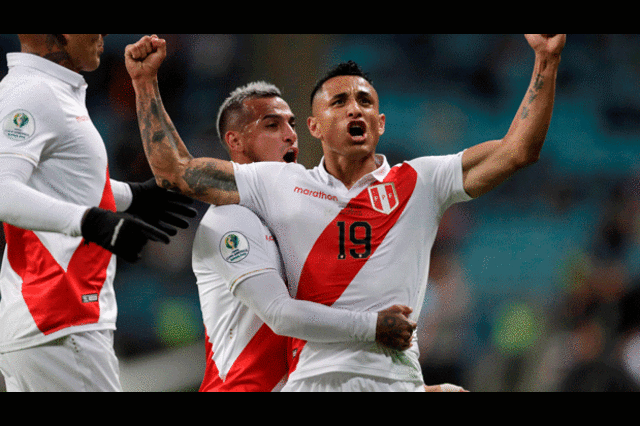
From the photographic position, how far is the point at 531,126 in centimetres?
269

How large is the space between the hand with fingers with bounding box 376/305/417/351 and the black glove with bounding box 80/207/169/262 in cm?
92

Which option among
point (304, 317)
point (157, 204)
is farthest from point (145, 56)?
point (304, 317)

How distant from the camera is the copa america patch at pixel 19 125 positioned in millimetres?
2527

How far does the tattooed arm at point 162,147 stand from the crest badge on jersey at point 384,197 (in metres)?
0.62

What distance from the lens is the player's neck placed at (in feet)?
9.87

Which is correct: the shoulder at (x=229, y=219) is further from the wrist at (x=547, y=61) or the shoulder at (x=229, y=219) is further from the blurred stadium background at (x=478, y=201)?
the blurred stadium background at (x=478, y=201)

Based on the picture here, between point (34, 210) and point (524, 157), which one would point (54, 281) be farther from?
point (524, 157)

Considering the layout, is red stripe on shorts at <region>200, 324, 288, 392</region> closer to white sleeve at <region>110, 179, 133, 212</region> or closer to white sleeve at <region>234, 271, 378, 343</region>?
white sleeve at <region>234, 271, 378, 343</region>

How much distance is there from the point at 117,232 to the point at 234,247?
538 millimetres

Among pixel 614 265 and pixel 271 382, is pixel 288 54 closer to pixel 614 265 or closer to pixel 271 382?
pixel 614 265

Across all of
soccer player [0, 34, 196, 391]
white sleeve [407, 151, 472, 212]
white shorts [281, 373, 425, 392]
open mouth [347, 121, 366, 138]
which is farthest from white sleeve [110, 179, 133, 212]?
white sleeve [407, 151, 472, 212]

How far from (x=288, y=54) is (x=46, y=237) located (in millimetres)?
4488

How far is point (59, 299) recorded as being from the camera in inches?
103

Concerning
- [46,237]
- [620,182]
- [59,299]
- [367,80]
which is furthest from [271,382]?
[620,182]
